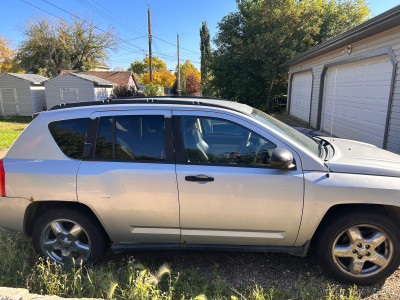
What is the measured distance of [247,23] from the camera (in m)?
20.9

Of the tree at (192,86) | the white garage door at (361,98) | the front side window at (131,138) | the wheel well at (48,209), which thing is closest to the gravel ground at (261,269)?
the wheel well at (48,209)

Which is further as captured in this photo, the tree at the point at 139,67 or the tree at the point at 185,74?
the tree at the point at 139,67

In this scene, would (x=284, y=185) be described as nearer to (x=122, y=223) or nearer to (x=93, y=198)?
(x=122, y=223)

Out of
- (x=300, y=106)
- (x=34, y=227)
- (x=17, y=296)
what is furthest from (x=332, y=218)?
(x=300, y=106)

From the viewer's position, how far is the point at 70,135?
9.34ft

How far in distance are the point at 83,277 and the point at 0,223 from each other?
1102 mm

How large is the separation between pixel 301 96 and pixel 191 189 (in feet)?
45.9

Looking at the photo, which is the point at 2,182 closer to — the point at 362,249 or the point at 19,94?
the point at 362,249

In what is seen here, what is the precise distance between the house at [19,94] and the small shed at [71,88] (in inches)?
44.8

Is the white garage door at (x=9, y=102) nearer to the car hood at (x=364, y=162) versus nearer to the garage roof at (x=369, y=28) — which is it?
the garage roof at (x=369, y=28)

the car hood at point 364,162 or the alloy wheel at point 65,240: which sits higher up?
the car hood at point 364,162

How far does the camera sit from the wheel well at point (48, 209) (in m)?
2.86

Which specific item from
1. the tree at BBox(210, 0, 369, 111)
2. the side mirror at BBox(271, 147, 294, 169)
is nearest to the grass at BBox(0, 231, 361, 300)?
the side mirror at BBox(271, 147, 294, 169)

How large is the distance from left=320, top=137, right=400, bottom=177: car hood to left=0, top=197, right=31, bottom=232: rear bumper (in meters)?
3.02
